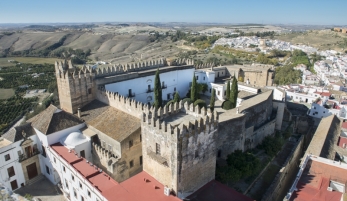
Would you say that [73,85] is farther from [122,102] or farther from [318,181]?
[318,181]

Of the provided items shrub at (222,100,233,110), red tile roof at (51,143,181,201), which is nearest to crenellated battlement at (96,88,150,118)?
red tile roof at (51,143,181,201)

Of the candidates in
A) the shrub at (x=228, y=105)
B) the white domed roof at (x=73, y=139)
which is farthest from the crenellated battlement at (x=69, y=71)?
the shrub at (x=228, y=105)

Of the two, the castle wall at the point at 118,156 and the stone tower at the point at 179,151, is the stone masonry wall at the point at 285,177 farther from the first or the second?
the castle wall at the point at 118,156

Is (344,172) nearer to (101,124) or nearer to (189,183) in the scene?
(189,183)

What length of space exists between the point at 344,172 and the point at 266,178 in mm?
5761

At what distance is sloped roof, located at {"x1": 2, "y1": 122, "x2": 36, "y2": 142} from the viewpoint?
18.3 metres

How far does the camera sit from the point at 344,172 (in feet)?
64.8

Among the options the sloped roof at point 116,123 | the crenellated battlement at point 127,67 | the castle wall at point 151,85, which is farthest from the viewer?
the castle wall at point 151,85

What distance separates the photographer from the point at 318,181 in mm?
18812

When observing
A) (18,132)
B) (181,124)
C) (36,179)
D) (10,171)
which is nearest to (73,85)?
(18,132)

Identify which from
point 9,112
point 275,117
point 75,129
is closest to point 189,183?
point 75,129

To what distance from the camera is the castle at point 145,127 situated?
14.1 meters

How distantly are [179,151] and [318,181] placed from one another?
40.0 feet

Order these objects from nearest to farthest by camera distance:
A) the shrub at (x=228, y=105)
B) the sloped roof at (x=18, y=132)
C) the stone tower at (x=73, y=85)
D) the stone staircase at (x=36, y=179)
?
the sloped roof at (x=18, y=132) → the stone staircase at (x=36, y=179) → the stone tower at (x=73, y=85) → the shrub at (x=228, y=105)
